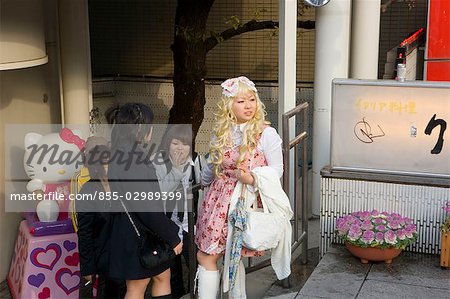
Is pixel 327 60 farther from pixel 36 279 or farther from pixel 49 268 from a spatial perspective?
pixel 36 279

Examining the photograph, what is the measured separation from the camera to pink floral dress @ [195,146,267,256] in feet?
14.9

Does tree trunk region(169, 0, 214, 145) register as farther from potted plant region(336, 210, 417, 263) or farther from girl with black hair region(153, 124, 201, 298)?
potted plant region(336, 210, 417, 263)

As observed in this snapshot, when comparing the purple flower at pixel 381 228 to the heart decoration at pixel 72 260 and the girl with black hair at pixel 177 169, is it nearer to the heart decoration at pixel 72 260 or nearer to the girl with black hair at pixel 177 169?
the girl with black hair at pixel 177 169

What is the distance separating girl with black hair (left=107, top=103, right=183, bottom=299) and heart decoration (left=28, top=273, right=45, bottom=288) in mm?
1410

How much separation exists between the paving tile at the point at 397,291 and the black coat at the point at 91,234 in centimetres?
177

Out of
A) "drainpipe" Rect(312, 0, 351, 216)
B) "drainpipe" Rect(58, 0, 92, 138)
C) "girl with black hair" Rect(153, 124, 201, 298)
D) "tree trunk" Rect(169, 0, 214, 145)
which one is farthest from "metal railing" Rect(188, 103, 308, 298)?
"tree trunk" Rect(169, 0, 214, 145)

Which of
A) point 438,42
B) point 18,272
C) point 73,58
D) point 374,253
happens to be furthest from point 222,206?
point 438,42

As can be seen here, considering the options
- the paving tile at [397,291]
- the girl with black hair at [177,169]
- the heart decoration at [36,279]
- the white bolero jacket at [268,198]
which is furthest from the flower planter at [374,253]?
the heart decoration at [36,279]

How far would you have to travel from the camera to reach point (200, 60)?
26.4ft

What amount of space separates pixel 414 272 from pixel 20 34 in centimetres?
360

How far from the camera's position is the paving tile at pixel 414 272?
194 inches

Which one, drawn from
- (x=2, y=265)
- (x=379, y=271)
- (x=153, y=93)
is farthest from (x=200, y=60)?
(x=379, y=271)

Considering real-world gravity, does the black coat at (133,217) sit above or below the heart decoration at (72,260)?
above

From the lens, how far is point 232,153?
179 inches
